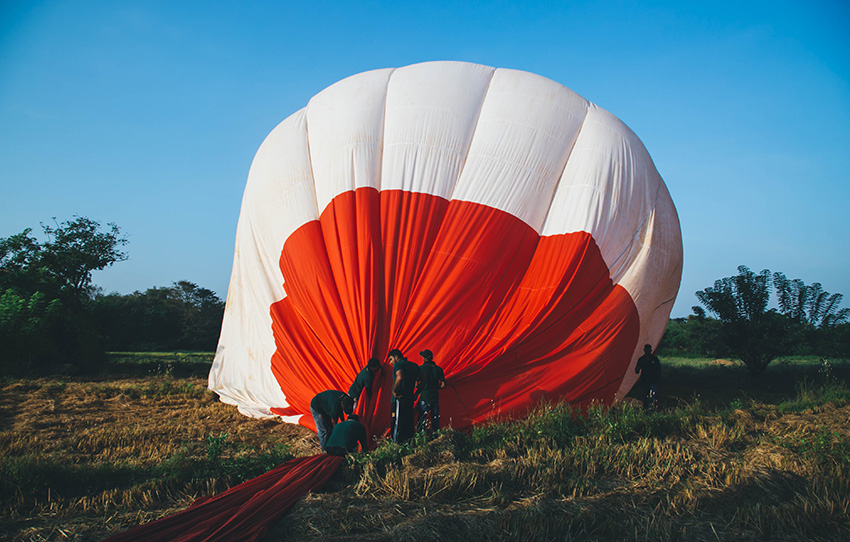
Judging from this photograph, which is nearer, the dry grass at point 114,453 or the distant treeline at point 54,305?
→ the dry grass at point 114,453

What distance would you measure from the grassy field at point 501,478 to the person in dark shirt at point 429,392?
0.43 metres

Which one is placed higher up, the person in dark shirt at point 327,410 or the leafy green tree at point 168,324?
the leafy green tree at point 168,324

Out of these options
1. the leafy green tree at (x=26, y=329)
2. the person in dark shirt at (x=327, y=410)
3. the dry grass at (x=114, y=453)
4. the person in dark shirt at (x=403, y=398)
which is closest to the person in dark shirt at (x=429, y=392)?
the person in dark shirt at (x=403, y=398)

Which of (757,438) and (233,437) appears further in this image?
(233,437)

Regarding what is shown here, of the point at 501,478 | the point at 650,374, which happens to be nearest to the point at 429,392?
the point at 501,478

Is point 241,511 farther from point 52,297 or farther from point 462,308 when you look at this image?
point 52,297

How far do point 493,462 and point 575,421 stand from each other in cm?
167

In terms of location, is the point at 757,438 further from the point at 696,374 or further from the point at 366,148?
the point at 696,374

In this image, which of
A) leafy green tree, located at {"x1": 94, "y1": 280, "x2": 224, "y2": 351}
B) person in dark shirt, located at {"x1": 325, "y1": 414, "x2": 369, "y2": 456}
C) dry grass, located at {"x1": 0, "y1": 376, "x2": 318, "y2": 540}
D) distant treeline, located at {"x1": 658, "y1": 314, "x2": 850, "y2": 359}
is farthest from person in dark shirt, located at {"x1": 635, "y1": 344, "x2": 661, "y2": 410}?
leafy green tree, located at {"x1": 94, "y1": 280, "x2": 224, "y2": 351}

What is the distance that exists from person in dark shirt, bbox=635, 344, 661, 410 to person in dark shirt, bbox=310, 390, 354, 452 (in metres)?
4.29

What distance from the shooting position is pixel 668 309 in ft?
25.6

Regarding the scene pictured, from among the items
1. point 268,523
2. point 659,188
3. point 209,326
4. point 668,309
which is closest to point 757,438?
point 668,309

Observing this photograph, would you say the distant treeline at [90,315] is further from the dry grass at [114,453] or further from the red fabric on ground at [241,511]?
the red fabric on ground at [241,511]

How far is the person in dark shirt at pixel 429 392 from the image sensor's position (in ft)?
19.3
